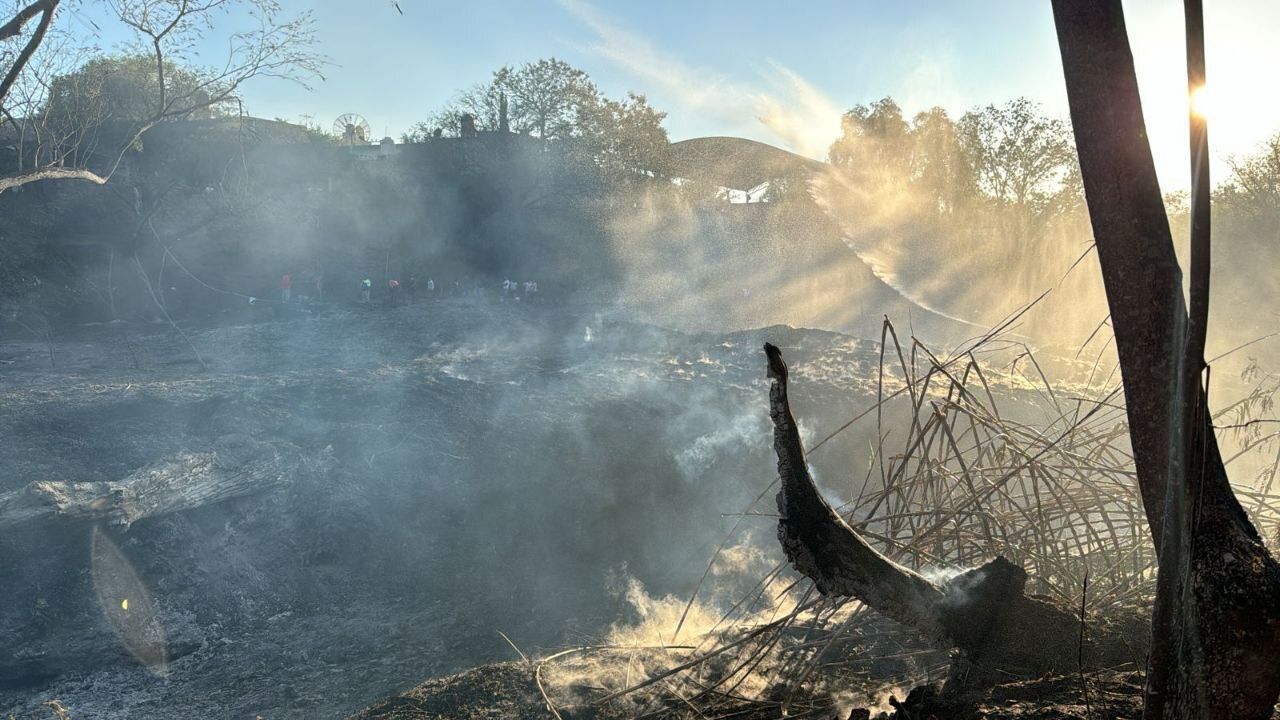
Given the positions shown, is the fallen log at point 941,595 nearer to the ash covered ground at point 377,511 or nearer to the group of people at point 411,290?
the ash covered ground at point 377,511

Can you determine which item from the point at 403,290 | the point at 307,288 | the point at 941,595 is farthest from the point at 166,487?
the point at 307,288

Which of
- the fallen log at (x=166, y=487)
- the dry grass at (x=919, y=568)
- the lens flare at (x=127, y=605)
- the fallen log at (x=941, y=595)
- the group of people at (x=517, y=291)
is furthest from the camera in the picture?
the group of people at (x=517, y=291)

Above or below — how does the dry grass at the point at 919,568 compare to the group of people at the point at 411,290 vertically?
below

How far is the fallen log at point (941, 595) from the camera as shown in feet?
5.69

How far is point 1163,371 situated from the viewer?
54.8 inches

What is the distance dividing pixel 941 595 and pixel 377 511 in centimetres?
774

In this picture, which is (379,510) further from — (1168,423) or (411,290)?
(411,290)

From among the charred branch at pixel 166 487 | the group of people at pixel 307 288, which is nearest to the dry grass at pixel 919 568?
the charred branch at pixel 166 487

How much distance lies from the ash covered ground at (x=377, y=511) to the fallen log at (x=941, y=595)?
17.4 feet

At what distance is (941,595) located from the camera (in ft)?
5.98

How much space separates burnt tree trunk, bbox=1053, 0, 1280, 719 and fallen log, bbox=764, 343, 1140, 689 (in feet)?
1.51

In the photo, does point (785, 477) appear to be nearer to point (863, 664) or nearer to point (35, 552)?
point (863, 664)

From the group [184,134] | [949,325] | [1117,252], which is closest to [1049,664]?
[1117,252]

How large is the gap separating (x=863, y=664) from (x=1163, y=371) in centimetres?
141
